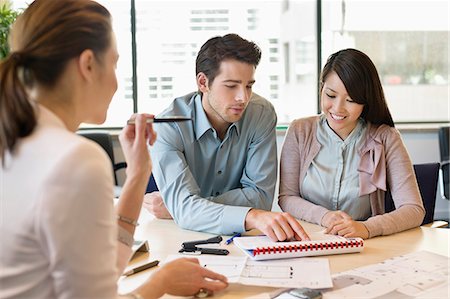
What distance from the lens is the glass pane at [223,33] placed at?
485 centimetres

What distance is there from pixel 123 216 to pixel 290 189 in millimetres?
1099

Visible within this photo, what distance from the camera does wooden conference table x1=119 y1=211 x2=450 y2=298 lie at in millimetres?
1404

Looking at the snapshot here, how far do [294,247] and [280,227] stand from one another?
0.13 metres

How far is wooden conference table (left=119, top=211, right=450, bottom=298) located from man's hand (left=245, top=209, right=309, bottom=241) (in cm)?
10

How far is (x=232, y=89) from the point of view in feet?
7.09

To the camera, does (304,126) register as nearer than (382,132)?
No

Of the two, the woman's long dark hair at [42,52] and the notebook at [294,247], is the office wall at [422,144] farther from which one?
the woman's long dark hair at [42,52]

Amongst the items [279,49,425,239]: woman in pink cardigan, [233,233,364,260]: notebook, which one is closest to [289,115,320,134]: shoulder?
[279,49,425,239]: woman in pink cardigan

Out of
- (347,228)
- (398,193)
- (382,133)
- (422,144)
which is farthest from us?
(422,144)

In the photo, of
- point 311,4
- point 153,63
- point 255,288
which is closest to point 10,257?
point 255,288

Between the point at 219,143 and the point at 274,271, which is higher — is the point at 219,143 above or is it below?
above

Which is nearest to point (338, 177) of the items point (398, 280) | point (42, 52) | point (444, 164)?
point (398, 280)

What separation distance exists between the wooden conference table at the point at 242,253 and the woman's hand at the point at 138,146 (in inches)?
12.1

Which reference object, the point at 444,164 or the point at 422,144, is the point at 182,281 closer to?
the point at 444,164
